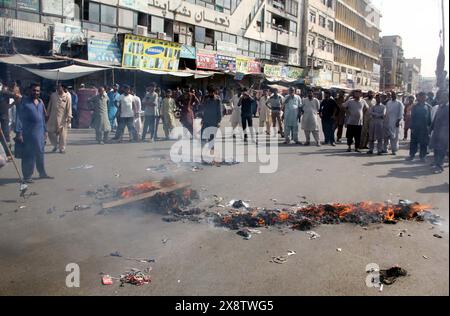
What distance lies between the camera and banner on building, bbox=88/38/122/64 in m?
16.4

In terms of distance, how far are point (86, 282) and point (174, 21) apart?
801 inches

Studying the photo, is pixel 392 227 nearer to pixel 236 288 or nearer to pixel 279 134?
pixel 236 288

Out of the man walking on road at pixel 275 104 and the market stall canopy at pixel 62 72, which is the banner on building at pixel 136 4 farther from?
the man walking on road at pixel 275 104

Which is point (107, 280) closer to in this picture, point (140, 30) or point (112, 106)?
point (112, 106)

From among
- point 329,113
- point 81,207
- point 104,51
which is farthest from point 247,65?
point 81,207

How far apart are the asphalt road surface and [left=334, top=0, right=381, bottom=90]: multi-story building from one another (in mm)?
1346

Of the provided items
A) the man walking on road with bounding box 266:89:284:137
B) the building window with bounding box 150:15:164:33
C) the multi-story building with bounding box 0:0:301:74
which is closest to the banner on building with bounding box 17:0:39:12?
the multi-story building with bounding box 0:0:301:74

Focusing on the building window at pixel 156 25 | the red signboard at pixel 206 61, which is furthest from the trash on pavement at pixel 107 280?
the red signboard at pixel 206 61

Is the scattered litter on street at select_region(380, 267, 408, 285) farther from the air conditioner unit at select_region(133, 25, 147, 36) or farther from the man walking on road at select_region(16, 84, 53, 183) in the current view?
the air conditioner unit at select_region(133, 25, 147, 36)

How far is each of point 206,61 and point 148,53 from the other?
5.73 meters

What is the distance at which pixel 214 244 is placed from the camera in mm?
4156

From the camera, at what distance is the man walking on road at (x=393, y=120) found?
924 centimetres

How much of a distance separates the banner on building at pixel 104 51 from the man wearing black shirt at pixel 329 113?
29.7 feet

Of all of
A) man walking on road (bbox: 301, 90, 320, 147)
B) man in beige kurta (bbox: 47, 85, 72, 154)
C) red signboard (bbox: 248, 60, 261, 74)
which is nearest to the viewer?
man in beige kurta (bbox: 47, 85, 72, 154)
